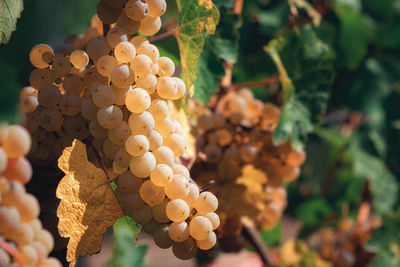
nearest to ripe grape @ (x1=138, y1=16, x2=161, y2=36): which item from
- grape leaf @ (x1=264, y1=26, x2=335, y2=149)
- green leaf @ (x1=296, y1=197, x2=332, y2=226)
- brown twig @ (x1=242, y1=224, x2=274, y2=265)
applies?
grape leaf @ (x1=264, y1=26, x2=335, y2=149)

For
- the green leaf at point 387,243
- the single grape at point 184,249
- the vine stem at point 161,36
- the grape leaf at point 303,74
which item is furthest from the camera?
the green leaf at point 387,243

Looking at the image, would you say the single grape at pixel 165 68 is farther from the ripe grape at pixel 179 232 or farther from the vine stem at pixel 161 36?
the ripe grape at pixel 179 232

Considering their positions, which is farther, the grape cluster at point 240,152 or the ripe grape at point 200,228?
the grape cluster at point 240,152

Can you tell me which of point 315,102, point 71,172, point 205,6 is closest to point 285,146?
point 315,102

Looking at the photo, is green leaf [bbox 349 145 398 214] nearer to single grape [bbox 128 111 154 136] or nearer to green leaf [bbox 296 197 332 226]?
green leaf [bbox 296 197 332 226]

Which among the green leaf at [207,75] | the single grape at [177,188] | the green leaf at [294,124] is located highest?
the single grape at [177,188]

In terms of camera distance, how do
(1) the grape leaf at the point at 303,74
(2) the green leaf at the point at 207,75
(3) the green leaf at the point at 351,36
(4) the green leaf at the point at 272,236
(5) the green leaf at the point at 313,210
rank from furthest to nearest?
(5) the green leaf at the point at 313,210
(4) the green leaf at the point at 272,236
(3) the green leaf at the point at 351,36
(1) the grape leaf at the point at 303,74
(2) the green leaf at the point at 207,75

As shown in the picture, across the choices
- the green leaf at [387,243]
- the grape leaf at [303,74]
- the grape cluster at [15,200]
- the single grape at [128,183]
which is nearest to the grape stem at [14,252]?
the grape cluster at [15,200]
